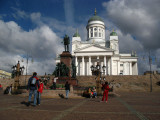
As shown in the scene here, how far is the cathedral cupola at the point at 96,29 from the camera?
7988 centimetres

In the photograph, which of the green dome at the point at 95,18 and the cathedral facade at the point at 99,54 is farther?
the green dome at the point at 95,18

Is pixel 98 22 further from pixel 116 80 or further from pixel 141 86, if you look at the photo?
pixel 141 86

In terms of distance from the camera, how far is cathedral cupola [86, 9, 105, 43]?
262 ft

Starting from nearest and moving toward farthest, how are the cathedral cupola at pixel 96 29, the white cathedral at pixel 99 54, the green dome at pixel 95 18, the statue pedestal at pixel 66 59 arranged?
the statue pedestal at pixel 66 59 → the white cathedral at pixel 99 54 → the cathedral cupola at pixel 96 29 → the green dome at pixel 95 18

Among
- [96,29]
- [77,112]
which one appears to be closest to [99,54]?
[96,29]

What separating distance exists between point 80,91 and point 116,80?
89.0 ft

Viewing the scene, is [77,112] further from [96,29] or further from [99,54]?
[96,29]

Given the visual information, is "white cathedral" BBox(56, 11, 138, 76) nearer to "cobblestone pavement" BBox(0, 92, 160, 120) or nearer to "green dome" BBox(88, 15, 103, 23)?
"green dome" BBox(88, 15, 103, 23)

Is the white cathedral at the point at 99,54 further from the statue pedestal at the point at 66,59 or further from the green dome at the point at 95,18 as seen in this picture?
the statue pedestal at the point at 66,59

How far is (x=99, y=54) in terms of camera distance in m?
62.9

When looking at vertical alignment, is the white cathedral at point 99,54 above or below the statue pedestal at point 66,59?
above

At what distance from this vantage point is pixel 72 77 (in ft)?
67.3

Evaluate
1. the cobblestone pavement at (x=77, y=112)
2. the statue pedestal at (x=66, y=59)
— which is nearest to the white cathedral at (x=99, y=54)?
the statue pedestal at (x=66, y=59)

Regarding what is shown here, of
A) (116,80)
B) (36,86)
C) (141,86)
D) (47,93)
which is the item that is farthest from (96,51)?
(36,86)
